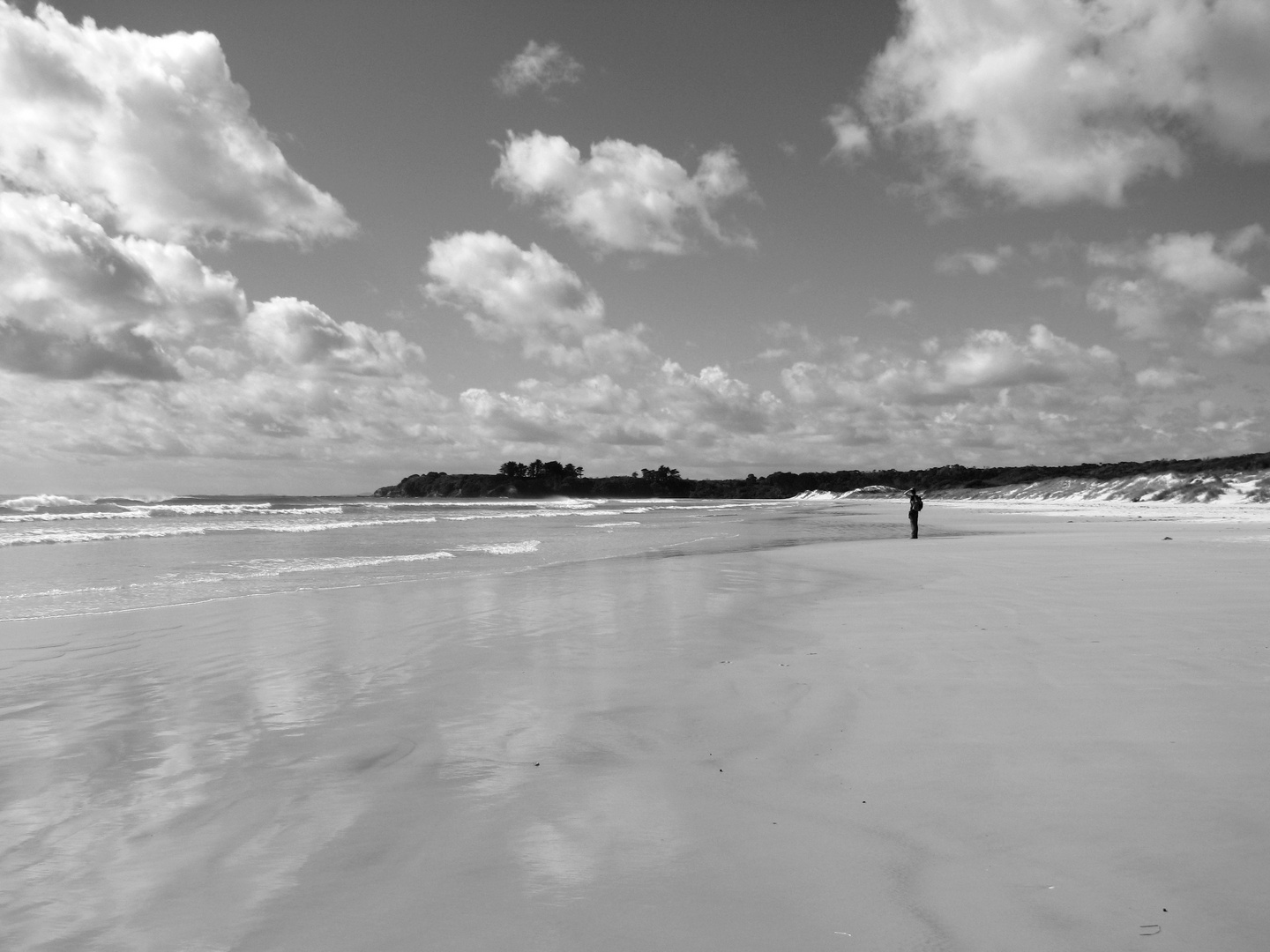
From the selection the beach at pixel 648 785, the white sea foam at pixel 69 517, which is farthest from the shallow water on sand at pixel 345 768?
the white sea foam at pixel 69 517

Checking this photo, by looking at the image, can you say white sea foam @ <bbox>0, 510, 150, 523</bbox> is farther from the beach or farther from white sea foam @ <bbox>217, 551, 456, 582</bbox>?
the beach

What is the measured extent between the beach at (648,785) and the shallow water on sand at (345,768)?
0.02 m

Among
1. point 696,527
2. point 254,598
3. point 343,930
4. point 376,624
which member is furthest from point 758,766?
point 696,527

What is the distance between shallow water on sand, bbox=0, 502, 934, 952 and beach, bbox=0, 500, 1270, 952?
0.02 m

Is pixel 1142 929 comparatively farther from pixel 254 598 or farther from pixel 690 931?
pixel 254 598

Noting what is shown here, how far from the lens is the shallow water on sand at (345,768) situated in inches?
119

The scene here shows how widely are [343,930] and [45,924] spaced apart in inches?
47.2

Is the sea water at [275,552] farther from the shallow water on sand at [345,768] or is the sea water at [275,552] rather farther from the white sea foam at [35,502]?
the white sea foam at [35,502]

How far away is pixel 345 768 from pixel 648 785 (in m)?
1.87

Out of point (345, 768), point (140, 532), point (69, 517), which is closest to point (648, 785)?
point (345, 768)

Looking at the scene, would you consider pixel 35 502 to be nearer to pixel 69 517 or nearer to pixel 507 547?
pixel 69 517

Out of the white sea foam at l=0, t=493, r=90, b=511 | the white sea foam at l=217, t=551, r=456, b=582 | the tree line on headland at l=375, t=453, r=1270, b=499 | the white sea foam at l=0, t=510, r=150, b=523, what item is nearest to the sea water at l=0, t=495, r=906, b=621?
the white sea foam at l=217, t=551, r=456, b=582

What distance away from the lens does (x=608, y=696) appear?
609 cm

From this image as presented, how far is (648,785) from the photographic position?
165 inches
